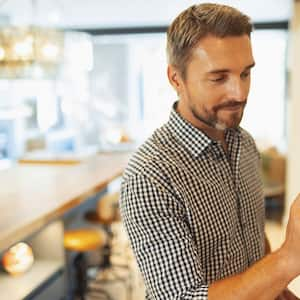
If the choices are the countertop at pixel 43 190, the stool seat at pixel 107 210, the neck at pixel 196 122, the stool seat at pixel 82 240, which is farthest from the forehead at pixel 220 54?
the stool seat at pixel 107 210

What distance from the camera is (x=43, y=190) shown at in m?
2.75

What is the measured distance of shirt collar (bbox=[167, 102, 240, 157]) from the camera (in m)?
1.10

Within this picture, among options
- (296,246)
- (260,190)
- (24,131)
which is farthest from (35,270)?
(24,131)

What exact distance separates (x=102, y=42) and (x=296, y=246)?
701cm

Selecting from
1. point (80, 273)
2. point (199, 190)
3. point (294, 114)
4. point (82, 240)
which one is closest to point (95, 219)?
point (80, 273)

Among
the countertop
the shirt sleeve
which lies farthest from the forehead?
the countertop

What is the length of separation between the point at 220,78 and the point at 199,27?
12cm

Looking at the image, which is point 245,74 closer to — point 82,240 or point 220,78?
point 220,78

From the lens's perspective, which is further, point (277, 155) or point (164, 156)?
point (277, 155)

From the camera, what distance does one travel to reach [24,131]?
7.28 meters

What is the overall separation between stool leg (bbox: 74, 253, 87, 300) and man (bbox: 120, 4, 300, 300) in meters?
2.25

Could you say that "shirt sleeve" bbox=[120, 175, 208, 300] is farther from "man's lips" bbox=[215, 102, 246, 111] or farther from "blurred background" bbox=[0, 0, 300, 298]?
"blurred background" bbox=[0, 0, 300, 298]

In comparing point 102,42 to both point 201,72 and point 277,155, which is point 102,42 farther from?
point 201,72

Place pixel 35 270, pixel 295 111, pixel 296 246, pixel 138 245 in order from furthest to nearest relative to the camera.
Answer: pixel 295 111, pixel 35 270, pixel 138 245, pixel 296 246
